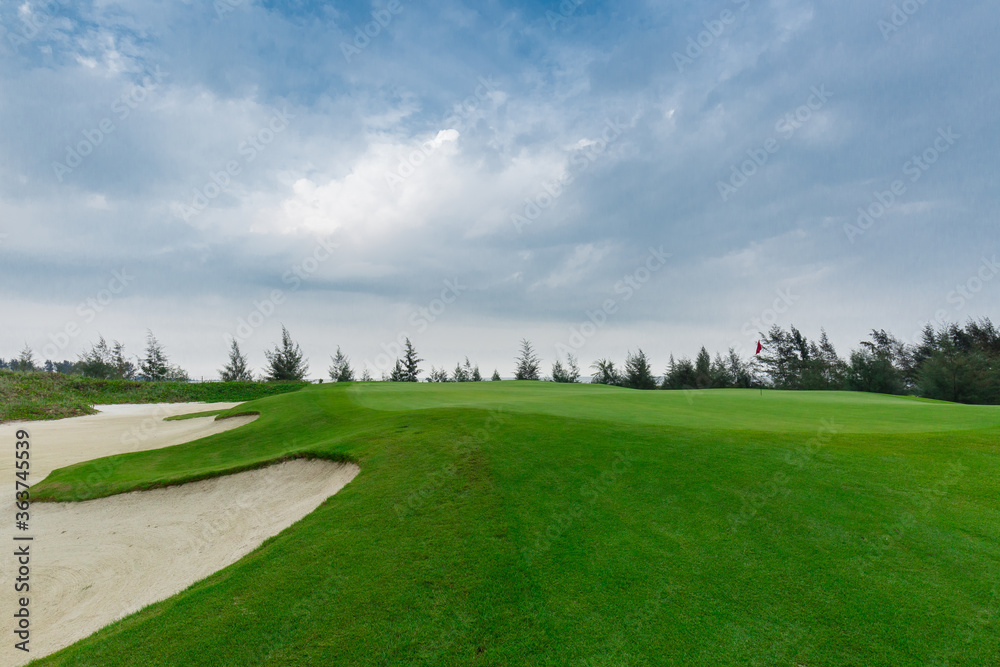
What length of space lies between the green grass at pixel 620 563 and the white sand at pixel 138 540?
111 centimetres

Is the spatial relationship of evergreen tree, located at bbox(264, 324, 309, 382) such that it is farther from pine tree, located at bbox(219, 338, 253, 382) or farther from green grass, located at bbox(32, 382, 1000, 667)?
green grass, located at bbox(32, 382, 1000, 667)

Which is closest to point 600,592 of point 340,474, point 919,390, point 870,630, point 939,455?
point 870,630

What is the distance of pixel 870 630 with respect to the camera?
4426mm

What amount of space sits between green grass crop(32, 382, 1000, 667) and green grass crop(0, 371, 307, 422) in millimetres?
32241

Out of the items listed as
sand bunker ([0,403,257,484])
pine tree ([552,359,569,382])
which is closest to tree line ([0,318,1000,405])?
pine tree ([552,359,569,382])

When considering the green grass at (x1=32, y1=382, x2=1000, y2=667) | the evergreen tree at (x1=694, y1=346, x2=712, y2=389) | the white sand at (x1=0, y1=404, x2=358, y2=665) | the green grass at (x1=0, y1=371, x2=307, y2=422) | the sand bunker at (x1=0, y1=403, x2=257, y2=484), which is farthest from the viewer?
the evergreen tree at (x1=694, y1=346, x2=712, y2=389)

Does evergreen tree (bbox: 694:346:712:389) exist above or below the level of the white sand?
above

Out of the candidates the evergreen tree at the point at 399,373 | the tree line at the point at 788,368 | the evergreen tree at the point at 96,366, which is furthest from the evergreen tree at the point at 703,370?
the evergreen tree at the point at 96,366

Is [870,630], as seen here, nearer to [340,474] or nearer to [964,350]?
[340,474]

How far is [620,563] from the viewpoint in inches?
213

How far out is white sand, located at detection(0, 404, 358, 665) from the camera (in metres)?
6.31

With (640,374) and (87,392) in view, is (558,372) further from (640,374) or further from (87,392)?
(87,392)

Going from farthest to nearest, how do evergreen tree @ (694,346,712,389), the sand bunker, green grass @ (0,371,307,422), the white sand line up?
evergreen tree @ (694,346,712,389) → green grass @ (0,371,307,422) → the sand bunker → the white sand

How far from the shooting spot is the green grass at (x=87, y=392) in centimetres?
2800
